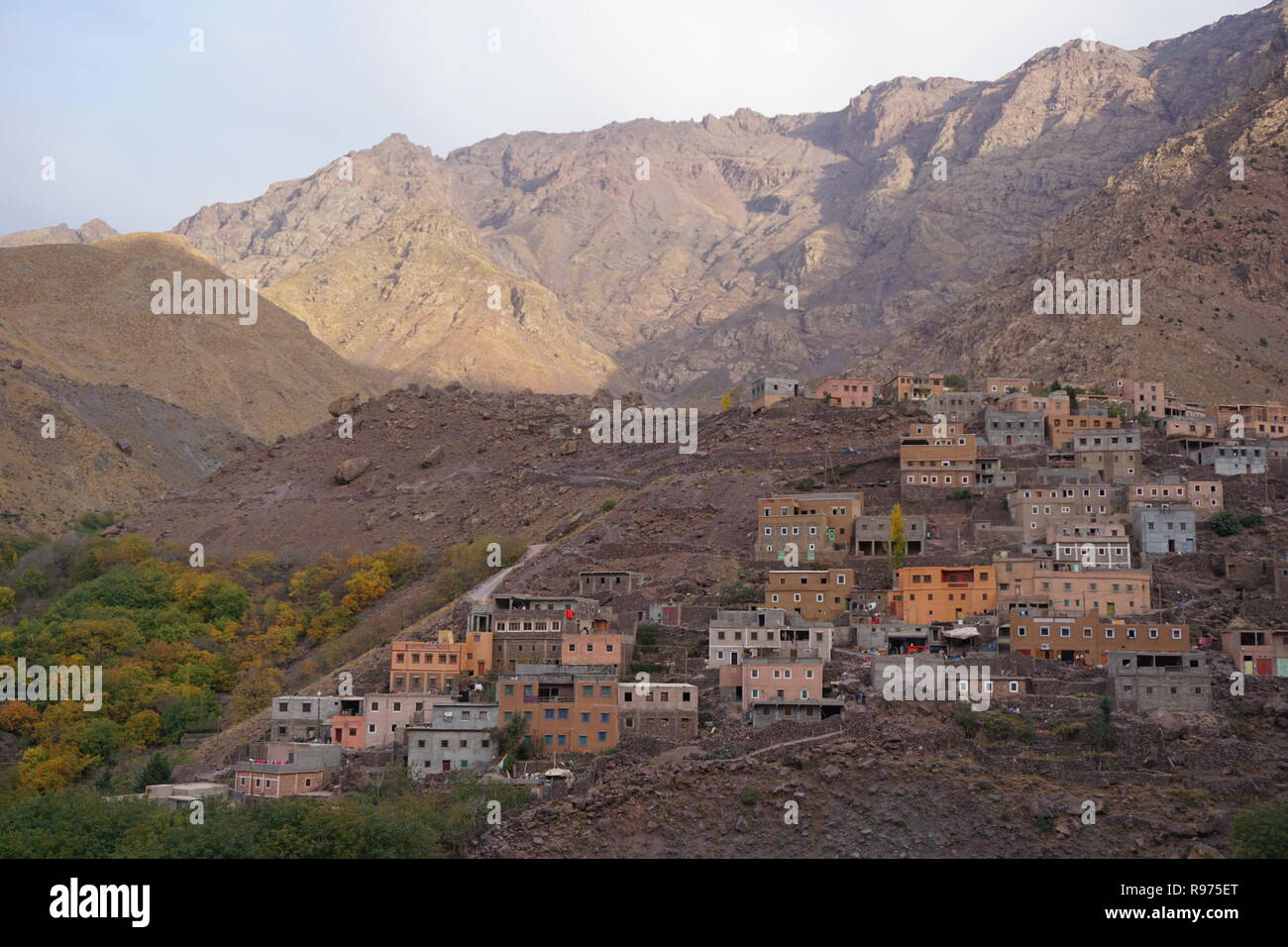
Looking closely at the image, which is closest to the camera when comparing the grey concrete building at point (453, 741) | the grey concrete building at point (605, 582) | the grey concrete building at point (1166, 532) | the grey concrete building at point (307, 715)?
the grey concrete building at point (453, 741)

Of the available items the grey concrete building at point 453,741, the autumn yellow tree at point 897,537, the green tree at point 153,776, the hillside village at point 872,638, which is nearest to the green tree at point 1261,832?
the hillside village at point 872,638

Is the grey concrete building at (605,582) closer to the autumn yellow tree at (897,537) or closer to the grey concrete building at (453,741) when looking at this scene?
the autumn yellow tree at (897,537)

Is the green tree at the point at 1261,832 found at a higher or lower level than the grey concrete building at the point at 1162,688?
lower

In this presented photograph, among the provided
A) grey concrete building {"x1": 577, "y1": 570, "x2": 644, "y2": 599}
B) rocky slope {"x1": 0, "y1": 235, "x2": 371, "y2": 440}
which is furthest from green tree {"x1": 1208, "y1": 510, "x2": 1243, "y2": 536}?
rocky slope {"x1": 0, "y1": 235, "x2": 371, "y2": 440}

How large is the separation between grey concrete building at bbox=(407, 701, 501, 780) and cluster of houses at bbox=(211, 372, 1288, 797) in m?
0.06

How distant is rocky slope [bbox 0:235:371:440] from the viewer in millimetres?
151375

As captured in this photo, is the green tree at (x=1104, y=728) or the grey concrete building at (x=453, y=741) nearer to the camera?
the green tree at (x=1104, y=728)

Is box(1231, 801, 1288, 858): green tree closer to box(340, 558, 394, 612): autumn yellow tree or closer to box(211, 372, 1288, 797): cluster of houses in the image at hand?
box(211, 372, 1288, 797): cluster of houses

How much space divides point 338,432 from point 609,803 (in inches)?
2888

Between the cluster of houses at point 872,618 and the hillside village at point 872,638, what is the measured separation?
0.10 m

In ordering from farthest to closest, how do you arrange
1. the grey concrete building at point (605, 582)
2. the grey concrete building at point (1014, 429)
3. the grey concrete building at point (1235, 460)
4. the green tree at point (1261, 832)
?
the grey concrete building at point (1014, 429)
the grey concrete building at point (1235, 460)
the grey concrete building at point (605, 582)
the green tree at point (1261, 832)

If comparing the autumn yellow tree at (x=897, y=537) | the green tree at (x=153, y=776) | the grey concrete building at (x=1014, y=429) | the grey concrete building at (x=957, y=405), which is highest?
the grey concrete building at (x=957, y=405)

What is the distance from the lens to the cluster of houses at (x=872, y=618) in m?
47.7
